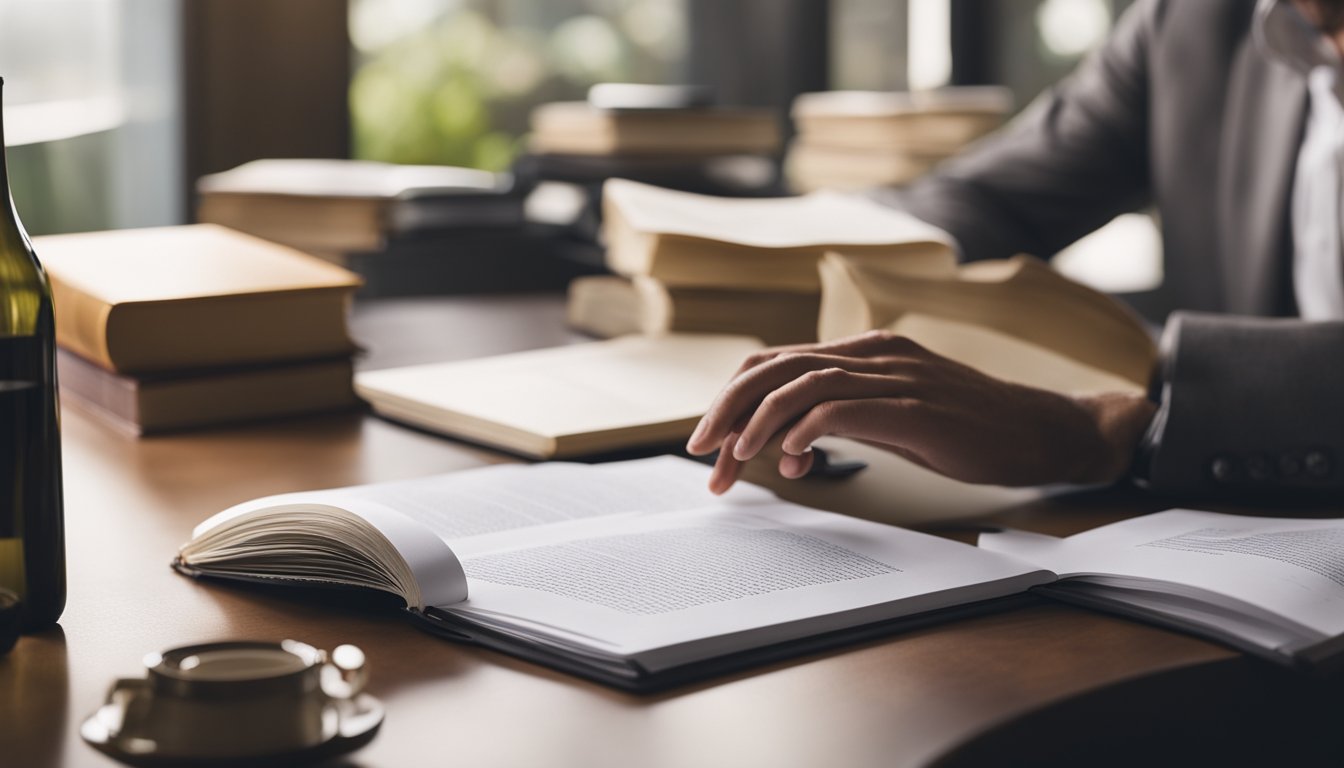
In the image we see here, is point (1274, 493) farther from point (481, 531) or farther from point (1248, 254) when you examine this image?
point (1248, 254)

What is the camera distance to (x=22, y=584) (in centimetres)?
63

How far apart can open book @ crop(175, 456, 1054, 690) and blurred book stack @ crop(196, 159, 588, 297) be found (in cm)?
90

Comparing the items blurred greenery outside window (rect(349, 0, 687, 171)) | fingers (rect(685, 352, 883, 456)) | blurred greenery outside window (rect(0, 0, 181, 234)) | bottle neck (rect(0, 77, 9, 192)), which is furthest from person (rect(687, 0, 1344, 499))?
blurred greenery outside window (rect(0, 0, 181, 234))

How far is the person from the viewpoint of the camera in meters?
0.87

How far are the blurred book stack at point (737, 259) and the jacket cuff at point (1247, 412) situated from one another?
0.32 m

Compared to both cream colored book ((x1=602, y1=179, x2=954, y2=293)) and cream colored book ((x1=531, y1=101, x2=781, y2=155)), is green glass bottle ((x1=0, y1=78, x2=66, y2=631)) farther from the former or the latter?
cream colored book ((x1=531, y1=101, x2=781, y2=155))

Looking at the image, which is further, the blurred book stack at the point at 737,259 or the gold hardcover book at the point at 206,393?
the blurred book stack at the point at 737,259

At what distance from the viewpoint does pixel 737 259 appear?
1.28 meters

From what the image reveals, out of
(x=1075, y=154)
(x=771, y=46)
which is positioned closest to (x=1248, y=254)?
(x=1075, y=154)

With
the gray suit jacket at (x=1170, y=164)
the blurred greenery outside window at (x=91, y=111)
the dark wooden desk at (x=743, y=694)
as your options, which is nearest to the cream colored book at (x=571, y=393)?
the dark wooden desk at (x=743, y=694)

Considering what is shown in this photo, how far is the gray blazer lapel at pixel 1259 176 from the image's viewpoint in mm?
1725

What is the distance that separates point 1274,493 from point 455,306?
113 cm

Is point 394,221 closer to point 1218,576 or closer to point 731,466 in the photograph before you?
point 731,466

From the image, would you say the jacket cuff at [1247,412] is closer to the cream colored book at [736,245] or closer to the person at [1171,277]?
the person at [1171,277]
